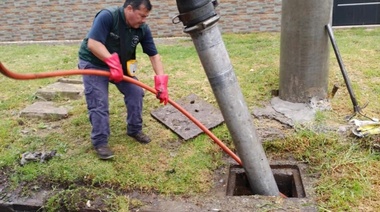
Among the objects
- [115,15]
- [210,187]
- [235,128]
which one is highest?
[115,15]

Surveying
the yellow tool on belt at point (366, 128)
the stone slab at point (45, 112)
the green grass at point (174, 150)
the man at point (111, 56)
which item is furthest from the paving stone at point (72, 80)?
the yellow tool on belt at point (366, 128)

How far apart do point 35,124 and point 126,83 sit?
143cm

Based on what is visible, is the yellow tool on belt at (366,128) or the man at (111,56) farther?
the yellow tool on belt at (366,128)

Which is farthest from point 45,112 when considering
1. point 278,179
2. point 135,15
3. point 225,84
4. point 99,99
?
point 278,179

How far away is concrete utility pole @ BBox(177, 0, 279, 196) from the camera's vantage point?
2.58m

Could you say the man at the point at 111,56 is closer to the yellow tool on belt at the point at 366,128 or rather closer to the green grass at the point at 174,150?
the green grass at the point at 174,150

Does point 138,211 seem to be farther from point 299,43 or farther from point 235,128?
point 299,43

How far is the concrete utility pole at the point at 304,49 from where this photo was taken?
3932mm

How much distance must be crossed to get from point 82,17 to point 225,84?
22.2 feet

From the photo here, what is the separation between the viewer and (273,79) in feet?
16.5

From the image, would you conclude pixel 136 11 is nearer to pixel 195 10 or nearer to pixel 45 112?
pixel 195 10

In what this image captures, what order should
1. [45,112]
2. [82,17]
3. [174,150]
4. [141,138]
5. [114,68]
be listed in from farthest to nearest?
[82,17] → [45,112] → [141,138] → [174,150] → [114,68]

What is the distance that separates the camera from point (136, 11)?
3.28 meters

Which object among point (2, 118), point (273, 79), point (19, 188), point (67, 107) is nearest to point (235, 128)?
point (19, 188)
